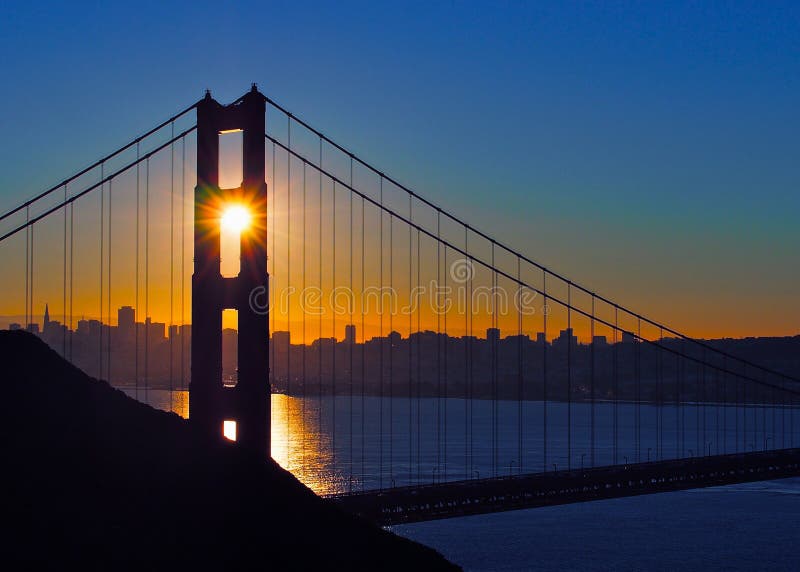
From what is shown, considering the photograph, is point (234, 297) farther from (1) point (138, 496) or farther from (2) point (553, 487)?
(2) point (553, 487)

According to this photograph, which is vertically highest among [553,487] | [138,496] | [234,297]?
[234,297]

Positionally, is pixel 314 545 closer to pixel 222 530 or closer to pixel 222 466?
pixel 222 530

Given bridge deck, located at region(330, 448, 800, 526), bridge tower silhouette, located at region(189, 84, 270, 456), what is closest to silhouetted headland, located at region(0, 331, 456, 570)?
bridge tower silhouette, located at region(189, 84, 270, 456)

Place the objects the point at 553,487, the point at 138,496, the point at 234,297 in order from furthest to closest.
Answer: the point at 553,487 → the point at 234,297 → the point at 138,496

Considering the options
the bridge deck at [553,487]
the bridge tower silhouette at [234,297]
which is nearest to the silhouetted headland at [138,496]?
the bridge tower silhouette at [234,297]

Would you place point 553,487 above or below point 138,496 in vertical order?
below

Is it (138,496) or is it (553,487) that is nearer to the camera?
(138,496)

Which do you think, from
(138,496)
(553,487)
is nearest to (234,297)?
(138,496)
